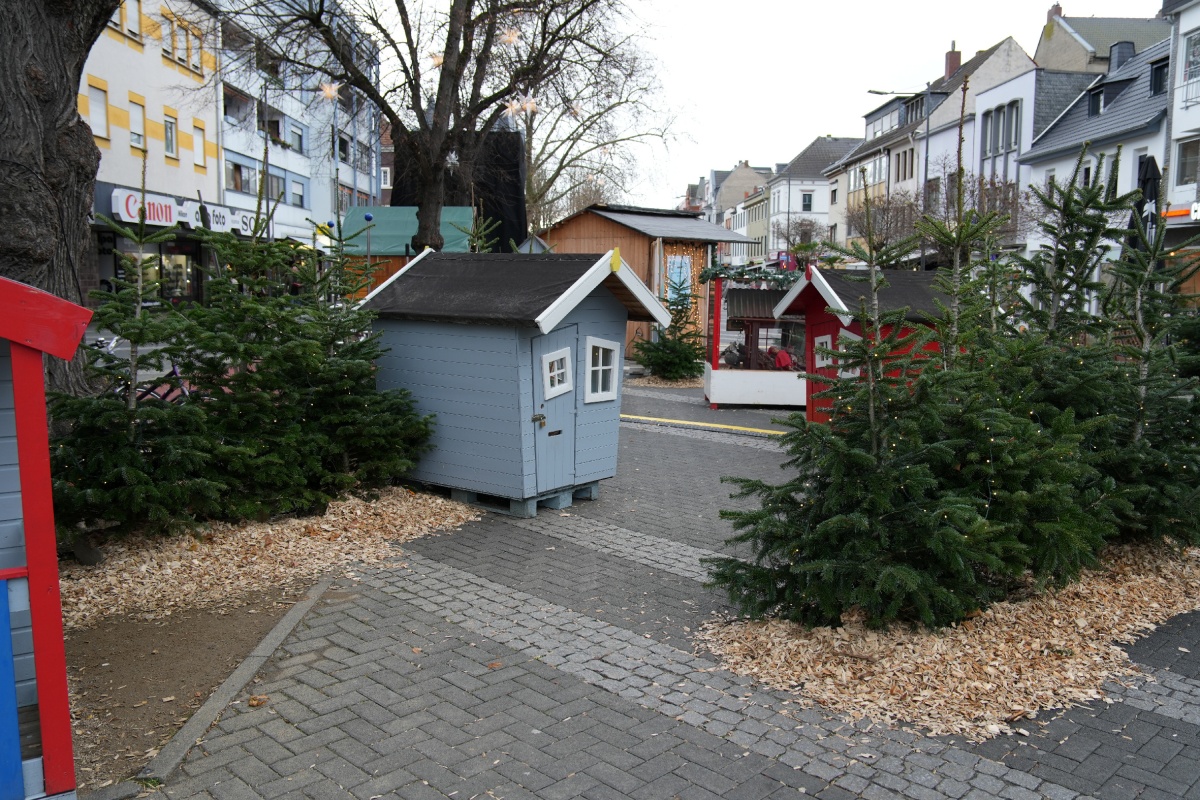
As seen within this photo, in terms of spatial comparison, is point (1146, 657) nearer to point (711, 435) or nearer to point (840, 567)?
point (840, 567)

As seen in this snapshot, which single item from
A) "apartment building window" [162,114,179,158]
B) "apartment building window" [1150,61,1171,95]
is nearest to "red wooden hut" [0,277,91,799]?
"apartment building window" [162,114,179,158]

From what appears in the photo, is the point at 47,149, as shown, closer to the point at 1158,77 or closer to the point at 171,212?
the point at 171,212

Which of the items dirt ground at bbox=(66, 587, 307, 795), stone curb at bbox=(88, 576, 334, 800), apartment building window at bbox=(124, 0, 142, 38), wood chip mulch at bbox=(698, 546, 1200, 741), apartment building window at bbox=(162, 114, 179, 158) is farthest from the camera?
apartment building window at bbox=(162, 114, 179, 158)

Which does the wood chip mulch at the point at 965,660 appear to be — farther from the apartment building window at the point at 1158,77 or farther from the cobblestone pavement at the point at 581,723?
the apartment building window at the point at 1158,77

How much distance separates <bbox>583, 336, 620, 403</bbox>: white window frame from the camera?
31.1 ft

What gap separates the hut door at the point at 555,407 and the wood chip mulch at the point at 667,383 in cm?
1168

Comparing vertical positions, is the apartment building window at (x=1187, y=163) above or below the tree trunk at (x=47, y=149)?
above

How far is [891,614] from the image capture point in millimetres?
5379

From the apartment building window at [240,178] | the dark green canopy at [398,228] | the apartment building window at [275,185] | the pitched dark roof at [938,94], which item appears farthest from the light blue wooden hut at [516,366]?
the pitched dark roof at [938,94]

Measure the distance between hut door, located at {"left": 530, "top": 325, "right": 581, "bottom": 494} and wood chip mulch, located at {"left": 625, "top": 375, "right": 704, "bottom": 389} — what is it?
11.7 meters

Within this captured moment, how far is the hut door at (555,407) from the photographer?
895cm

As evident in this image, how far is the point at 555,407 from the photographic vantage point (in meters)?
9.16

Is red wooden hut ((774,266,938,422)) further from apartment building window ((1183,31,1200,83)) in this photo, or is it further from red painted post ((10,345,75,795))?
apartment building window ((1183,31,1200,83))

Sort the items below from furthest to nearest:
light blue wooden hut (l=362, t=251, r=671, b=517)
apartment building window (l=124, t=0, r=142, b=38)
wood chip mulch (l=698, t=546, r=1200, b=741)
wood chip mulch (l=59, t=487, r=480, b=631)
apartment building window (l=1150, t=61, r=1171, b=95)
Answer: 1. apartment building window (l=1150, t=61, r=1171, b=95)
2. apartment building window (l=124, t=0, r=142, b=38)
3. light blue wooden hut (l=362, t=251, r=671, b=517)
4. wood chip mulch (l=59, t=487, r=480, b=631)
5. wood chip mulch (l=698, t=546, r=1200, b=741)
